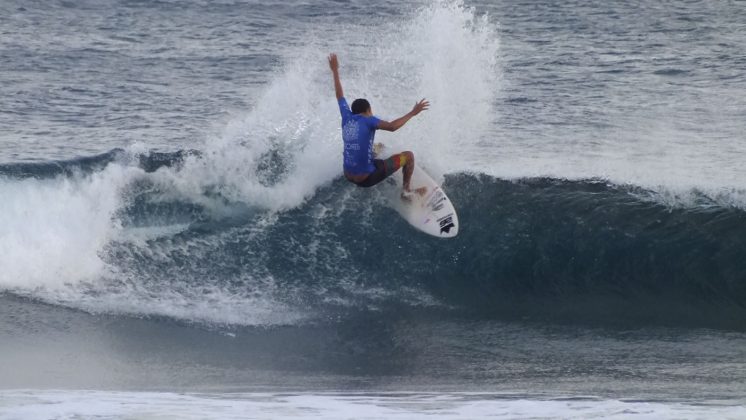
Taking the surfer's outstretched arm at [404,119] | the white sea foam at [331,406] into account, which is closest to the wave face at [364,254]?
the surfer's outstretched arm at [404,119]

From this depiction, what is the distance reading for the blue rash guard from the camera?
11.2 meters

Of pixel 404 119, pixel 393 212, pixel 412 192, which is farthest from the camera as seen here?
pixel 393 212

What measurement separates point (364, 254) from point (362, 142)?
192cm

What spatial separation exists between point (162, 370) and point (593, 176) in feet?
21.9

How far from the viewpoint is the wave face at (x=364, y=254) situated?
1189cm

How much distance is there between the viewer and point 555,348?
10.8 metres

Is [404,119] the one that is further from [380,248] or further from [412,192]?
[380,248]

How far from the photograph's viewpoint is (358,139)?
1128 cm

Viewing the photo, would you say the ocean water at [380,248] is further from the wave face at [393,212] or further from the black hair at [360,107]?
the black hair at [360,107]

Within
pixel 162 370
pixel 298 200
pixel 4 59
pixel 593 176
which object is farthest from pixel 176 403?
pixel 4 59

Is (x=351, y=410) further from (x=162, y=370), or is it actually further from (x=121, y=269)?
(x=121, y=269)

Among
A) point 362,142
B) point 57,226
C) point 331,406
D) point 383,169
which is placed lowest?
point 331,406

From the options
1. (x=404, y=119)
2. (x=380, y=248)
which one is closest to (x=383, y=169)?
(x=404, y=119)

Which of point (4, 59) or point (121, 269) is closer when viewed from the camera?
point (121, 269)
